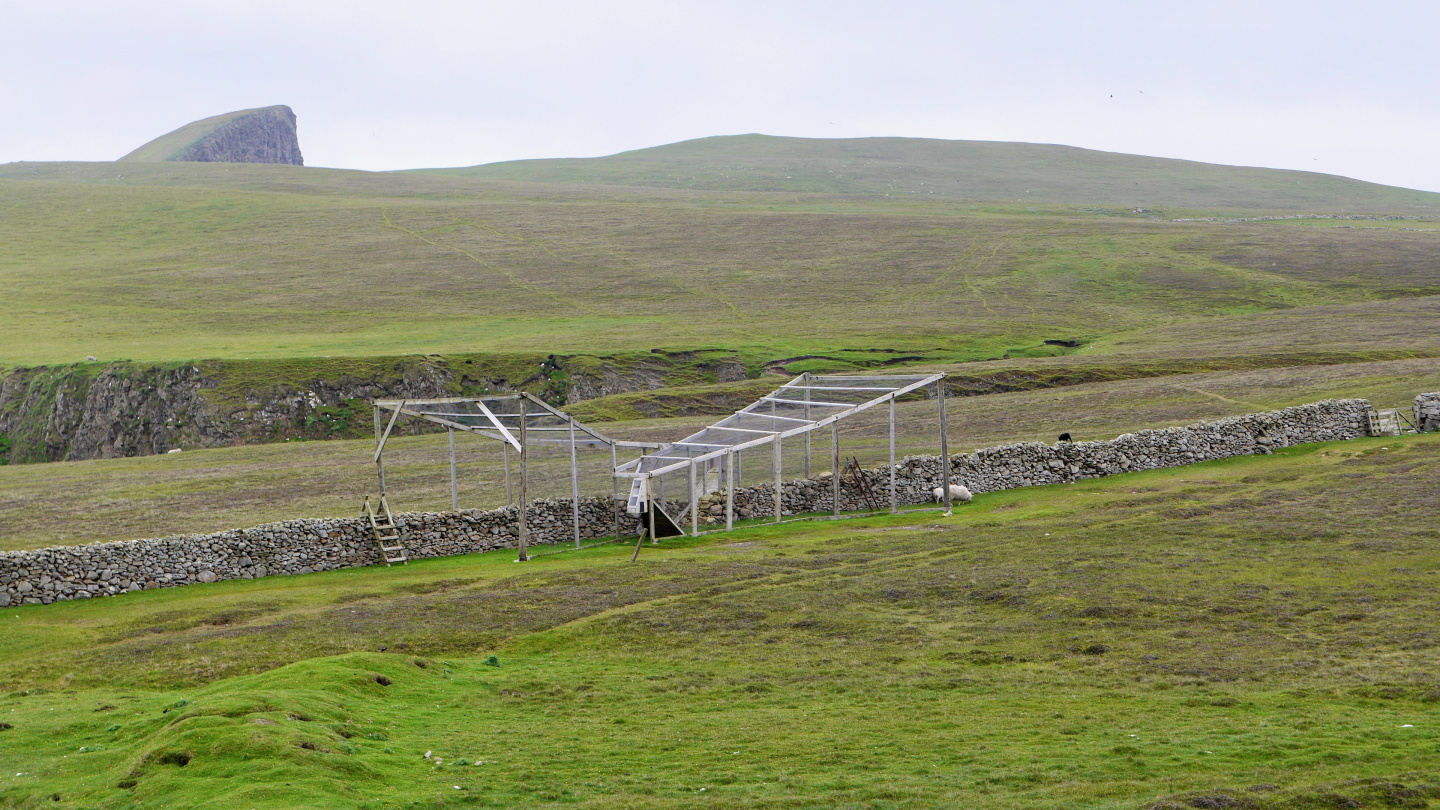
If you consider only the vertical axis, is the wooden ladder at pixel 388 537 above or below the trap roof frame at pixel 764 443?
below

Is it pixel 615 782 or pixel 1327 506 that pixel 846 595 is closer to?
pixel 615 782

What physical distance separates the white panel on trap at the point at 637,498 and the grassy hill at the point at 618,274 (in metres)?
35.9

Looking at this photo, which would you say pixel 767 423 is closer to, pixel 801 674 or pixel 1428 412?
pixel 801 674

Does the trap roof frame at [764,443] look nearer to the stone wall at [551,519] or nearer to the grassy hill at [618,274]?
the stone wall at [551,519]

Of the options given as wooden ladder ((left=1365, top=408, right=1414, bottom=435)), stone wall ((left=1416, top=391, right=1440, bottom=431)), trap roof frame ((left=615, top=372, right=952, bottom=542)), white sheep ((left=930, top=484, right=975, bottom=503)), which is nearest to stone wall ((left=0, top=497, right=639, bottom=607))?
trap roof frame ((left=615, top=372, right=952, bottom=542))

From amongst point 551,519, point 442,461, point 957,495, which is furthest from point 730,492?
point 442,461

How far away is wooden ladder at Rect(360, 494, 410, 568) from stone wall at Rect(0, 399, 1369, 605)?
1.01 ft

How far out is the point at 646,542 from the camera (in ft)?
105

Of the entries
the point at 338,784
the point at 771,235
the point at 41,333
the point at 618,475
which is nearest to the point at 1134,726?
the point at 338,784

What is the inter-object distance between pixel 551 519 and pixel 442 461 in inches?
541

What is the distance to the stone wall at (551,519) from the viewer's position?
2612 centimetres

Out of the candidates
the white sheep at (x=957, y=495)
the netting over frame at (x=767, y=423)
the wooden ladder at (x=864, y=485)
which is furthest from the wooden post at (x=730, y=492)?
the white sheep at (x=957, y=495)

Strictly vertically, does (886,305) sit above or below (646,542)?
above

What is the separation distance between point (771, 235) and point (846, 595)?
9070 cm
